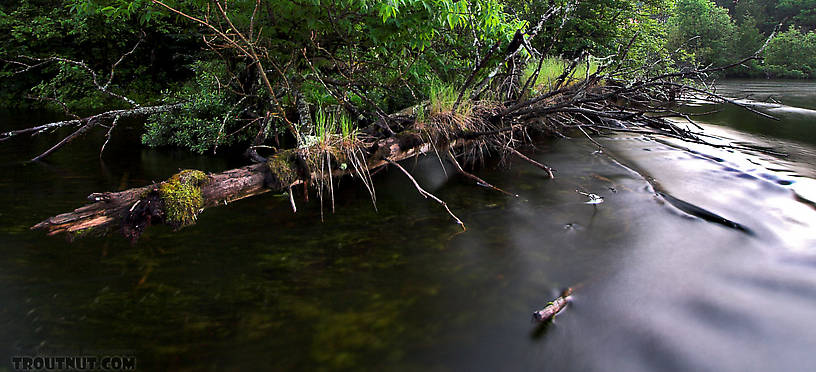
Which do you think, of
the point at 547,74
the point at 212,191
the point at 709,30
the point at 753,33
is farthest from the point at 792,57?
the point at 212,191

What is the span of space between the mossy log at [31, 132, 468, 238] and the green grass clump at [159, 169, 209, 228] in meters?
0.02

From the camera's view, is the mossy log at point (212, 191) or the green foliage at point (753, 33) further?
the green foliage at point (753, 33)

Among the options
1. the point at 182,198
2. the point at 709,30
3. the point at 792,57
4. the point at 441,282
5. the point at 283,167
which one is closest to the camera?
the point at 182,198

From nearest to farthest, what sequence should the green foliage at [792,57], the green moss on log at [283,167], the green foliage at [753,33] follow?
the green moss on log at [283,167], the green foliage at [792,57], the green foliage at [753,33]

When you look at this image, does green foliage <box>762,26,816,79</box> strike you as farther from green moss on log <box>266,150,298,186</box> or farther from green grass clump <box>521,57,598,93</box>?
green moss on log <box>266,150,298,186</box>

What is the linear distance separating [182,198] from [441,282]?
7.47 feet

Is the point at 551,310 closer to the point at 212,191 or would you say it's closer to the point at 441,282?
the point at 441,282

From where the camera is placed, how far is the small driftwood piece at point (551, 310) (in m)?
2.96

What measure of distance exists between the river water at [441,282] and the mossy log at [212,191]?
0.55 m

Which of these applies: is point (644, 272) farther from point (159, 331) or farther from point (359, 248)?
point (159, 331)

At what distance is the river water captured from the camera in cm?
266

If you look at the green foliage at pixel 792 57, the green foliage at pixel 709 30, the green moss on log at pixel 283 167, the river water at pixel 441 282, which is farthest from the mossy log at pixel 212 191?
the green foliage at pixel 709 30

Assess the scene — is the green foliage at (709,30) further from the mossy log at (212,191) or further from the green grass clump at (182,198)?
the green grass clump at (182,198)

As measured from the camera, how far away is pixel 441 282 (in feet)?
11.6
